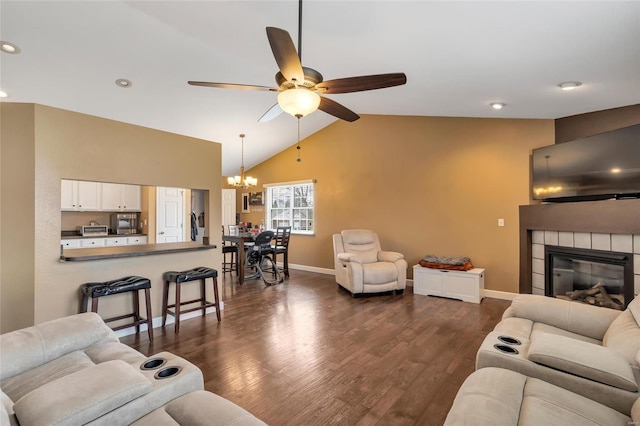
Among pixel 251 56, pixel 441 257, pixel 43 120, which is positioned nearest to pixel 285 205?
pixel 441 257

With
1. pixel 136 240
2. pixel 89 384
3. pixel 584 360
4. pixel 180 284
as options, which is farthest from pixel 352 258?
pixel 136 240

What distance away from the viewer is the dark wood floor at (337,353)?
2.03 metres

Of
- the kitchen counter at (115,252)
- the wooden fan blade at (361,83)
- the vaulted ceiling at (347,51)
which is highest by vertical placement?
the vaulted ceiling at (347,51)

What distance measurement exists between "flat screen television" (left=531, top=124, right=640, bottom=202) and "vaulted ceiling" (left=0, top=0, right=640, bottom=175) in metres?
0.44

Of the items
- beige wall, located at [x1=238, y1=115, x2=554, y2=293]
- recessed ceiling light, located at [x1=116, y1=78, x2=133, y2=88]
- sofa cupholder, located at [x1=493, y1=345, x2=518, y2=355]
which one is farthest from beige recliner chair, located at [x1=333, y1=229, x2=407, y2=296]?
recessed ceiling light, located at [x1=116, y1=78, x2=133, y2=88]

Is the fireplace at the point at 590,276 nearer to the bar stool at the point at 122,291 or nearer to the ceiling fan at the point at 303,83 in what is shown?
the ceiling fan at the point at 303,83

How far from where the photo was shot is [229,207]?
26.8 feet

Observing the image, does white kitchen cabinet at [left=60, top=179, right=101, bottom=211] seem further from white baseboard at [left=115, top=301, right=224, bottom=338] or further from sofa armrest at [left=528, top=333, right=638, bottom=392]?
sofa armrest at [left=528, top=333, right=638, bottom=392]

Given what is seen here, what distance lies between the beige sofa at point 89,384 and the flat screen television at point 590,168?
13.2 ft

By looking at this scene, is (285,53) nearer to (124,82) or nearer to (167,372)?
(167,372)

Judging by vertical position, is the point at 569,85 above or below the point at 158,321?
above

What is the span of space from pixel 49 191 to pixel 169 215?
11.7 ft

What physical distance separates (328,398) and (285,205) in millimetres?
5597

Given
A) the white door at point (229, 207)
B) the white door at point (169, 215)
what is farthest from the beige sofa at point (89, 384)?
the white door at point (229, 207)
